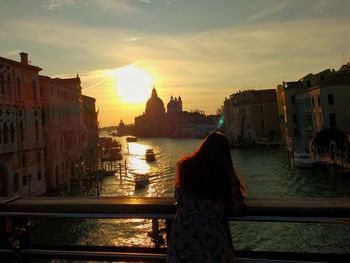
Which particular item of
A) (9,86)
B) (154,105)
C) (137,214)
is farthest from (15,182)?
(154,105)

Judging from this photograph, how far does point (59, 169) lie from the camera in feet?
101

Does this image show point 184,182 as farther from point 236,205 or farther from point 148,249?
point 148,249

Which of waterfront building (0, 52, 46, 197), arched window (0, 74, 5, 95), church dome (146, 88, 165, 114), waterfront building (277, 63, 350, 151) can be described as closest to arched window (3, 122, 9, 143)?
waterfront building (0, 52, 46, 197)

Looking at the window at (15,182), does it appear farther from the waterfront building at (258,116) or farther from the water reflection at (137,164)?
the waterfront building at (258,116)

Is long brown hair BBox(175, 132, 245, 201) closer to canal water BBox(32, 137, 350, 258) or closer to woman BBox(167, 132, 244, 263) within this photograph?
woman BBox(167, 132, 244, 263)

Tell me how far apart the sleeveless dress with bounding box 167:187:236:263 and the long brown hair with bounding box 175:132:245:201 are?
0.05 meters

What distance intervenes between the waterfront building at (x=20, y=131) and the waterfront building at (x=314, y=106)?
22111 millimetres

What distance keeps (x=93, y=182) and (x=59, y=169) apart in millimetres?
4394

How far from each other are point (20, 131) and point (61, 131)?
8673 millimetres

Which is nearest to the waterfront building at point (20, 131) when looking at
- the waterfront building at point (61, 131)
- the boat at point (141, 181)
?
the waterfront building at point (61, 131)

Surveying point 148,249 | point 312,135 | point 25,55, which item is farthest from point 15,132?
point 312,135

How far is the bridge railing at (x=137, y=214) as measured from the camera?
2.12m

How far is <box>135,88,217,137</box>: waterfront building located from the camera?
128m

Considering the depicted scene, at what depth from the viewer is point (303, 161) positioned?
32344 mm
